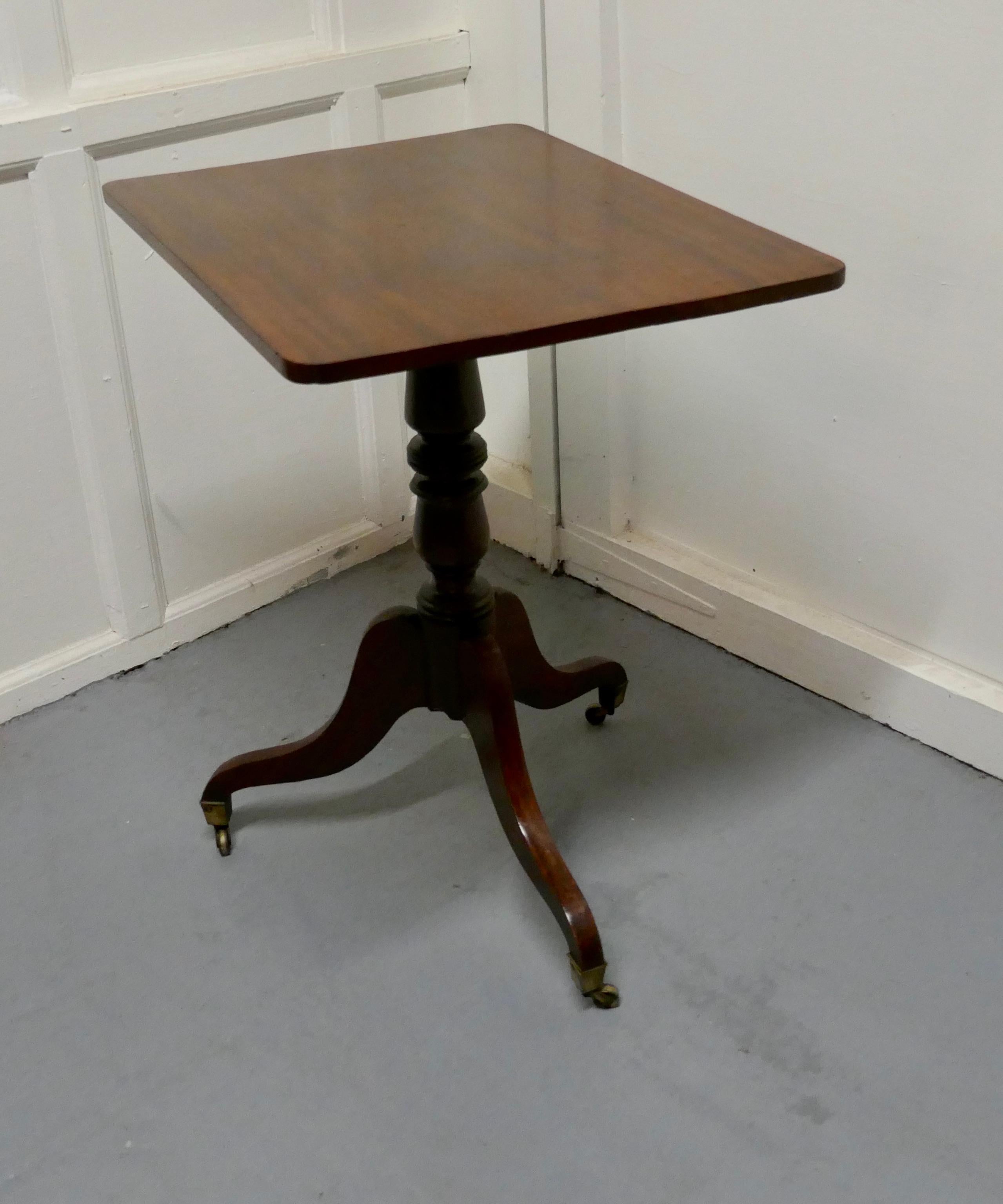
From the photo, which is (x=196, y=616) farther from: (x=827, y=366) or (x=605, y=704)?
(x=827, y=366)

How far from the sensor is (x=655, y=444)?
81.0 inches

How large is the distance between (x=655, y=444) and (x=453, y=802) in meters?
0.67

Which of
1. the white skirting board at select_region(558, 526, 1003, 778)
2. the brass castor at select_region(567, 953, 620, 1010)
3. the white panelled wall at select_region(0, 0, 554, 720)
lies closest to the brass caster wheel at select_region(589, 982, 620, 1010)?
the brass castor at select_region(567, 953, 620, 1010)

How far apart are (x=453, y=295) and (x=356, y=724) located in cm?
68

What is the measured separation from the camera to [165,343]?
1.91m

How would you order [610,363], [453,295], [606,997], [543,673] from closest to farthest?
[453,295] < [606,997] < [543,673] < [610,363]

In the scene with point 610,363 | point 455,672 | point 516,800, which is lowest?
point 516,800

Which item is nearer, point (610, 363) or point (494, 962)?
point (494, 962)

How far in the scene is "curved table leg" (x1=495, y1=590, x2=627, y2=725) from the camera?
1.65 metres

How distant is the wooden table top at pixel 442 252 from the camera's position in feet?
3.43

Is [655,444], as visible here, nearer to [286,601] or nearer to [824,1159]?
[286,601]

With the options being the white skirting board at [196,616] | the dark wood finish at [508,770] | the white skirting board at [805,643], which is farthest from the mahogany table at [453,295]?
the white skirting board at [196,616]

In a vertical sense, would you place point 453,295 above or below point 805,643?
above

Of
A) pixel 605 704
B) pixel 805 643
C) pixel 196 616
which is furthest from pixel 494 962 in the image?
pixel 196 616
